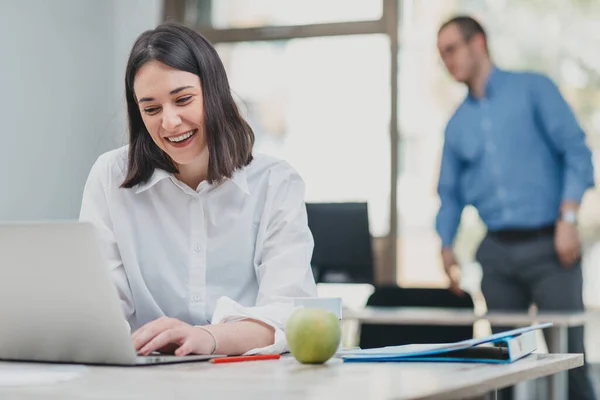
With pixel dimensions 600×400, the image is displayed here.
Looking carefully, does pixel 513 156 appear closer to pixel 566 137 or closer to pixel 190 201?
pixel 566 137

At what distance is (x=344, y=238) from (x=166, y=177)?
7.15ft

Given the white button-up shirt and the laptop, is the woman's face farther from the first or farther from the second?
the laptop

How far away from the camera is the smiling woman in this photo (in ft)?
6.57

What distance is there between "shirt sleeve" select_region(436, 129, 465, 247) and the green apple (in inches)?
130

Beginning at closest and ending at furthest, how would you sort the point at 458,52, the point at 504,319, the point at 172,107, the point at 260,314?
the point at 260,314 < the point at 172,107 < the point at 504,319 < the point at 458,52

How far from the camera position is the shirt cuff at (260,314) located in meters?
1.82

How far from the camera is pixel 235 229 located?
2.09 meters

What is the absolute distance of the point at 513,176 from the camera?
4.64 metres

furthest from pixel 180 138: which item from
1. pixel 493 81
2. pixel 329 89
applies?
pixel 329 89

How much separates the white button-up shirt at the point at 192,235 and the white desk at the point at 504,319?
172cm

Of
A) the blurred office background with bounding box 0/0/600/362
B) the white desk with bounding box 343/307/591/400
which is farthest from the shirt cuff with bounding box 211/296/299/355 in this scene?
the blurred office background with bounding box 0/0/600/362

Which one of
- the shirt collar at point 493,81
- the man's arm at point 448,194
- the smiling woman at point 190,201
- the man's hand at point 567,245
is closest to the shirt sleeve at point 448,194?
the man's arm at point 448,194

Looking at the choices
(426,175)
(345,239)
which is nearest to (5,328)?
(345,239)

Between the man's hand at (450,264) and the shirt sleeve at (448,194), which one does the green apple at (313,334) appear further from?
the shirt sleeve at (448,194)
